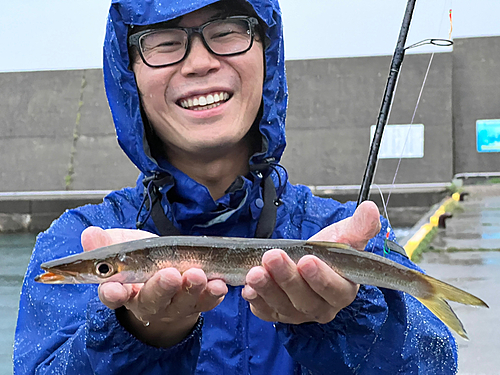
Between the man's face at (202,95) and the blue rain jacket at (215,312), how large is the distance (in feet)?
0.44

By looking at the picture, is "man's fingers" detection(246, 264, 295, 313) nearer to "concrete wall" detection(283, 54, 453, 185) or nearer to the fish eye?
the fish eye

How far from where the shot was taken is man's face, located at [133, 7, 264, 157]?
82.1 inches

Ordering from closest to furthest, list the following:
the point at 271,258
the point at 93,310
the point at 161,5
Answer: the point at 271,258 < the point at 93,310 < the point at 161,5

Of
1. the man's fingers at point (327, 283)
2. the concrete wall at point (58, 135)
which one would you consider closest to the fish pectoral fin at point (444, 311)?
the man's fingers at point (327, 283)

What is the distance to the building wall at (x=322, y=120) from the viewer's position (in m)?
23.7

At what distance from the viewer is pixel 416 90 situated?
23297 mm

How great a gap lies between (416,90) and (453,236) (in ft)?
48.0

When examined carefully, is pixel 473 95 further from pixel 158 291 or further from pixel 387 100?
pixel 158 291

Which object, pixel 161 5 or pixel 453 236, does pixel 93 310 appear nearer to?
pixel 161 5

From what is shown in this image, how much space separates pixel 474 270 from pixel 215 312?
583cm

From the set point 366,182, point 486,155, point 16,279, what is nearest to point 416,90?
point 486,155

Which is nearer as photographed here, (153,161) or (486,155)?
(153,161)

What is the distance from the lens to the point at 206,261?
1.64 meters

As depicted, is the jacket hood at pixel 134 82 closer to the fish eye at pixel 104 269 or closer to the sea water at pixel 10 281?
the fish eye at pixel 104 269
